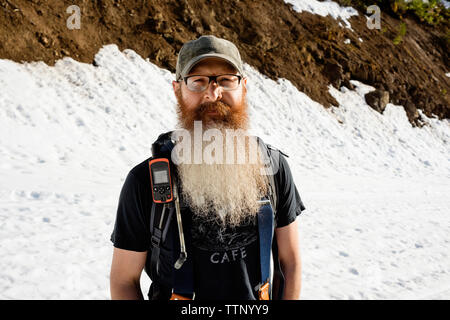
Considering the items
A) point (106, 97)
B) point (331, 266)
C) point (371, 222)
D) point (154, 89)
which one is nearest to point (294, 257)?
point (331, 266)

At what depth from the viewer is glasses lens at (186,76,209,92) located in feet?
5.88

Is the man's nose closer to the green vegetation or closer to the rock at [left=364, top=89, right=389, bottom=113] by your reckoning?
the rock at [left=364, top=89, right=389, bottom=113]

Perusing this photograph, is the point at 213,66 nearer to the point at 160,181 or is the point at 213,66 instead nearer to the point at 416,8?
the point at 160,181

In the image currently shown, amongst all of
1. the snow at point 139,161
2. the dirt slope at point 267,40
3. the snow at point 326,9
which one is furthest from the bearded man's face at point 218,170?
the snow at point 326,9

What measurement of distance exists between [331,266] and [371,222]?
7.64 feet

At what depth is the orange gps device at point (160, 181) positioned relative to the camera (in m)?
1.48

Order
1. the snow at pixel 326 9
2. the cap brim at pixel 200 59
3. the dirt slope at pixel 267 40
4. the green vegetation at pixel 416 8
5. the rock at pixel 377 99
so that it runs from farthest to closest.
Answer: the green vegetation at pixel 416 8
the snow at pixel 326 9
the rock at pixel 377 99
the dirt slope at pixel 267 40
the cap brim at pixel 200 59

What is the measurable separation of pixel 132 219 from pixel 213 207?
0.42 meters

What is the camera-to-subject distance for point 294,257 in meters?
1.82

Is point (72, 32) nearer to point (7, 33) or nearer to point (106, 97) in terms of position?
point (7, 33)

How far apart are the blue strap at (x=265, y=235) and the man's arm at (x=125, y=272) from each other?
1.96 ft

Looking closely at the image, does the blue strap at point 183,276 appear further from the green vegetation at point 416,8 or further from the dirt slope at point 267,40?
the green vegetation at point 416,8

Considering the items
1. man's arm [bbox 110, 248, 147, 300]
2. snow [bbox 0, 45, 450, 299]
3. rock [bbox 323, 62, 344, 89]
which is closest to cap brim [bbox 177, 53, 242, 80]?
man's arm [bbox 110, 248, 147, 300]

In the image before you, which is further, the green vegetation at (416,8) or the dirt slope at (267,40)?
the green vegetation at (416,8)
